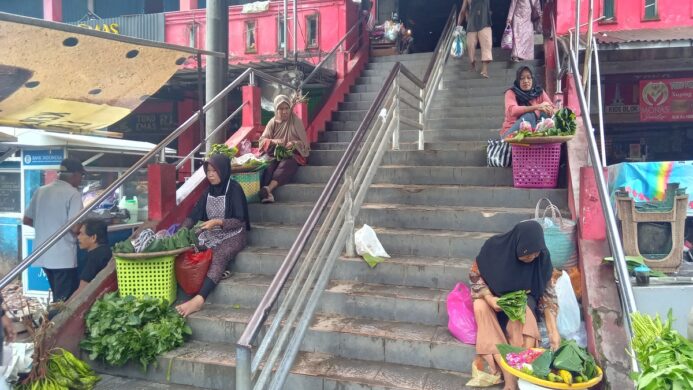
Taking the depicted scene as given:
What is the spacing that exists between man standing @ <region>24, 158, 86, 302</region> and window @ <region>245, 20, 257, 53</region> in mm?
7389

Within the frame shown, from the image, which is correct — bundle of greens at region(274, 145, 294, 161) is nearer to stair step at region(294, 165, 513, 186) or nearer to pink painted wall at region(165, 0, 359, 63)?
stair step at region(294, 165, 513, 186)

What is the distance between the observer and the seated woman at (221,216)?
5.12m

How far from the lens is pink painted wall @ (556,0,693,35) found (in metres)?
8.49

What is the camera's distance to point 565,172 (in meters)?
5.42

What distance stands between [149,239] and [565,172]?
4.37 m

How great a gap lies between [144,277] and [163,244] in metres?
0.35

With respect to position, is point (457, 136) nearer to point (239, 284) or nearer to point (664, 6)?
point (239, 284)

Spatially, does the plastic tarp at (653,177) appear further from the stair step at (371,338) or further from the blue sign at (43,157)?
the blue sign at (43,157)

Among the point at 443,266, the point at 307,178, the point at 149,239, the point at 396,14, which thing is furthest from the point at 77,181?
the point at 396,14

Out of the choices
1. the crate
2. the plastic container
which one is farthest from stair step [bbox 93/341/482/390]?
the plastic container

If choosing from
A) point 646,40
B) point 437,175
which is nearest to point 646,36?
A: point 646,40

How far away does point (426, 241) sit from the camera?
16.3 feet

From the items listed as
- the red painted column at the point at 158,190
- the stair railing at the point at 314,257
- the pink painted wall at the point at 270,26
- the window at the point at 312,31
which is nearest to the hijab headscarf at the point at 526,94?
the stair railing at the point at 314,257

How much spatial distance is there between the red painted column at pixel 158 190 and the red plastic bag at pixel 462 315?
327cm
